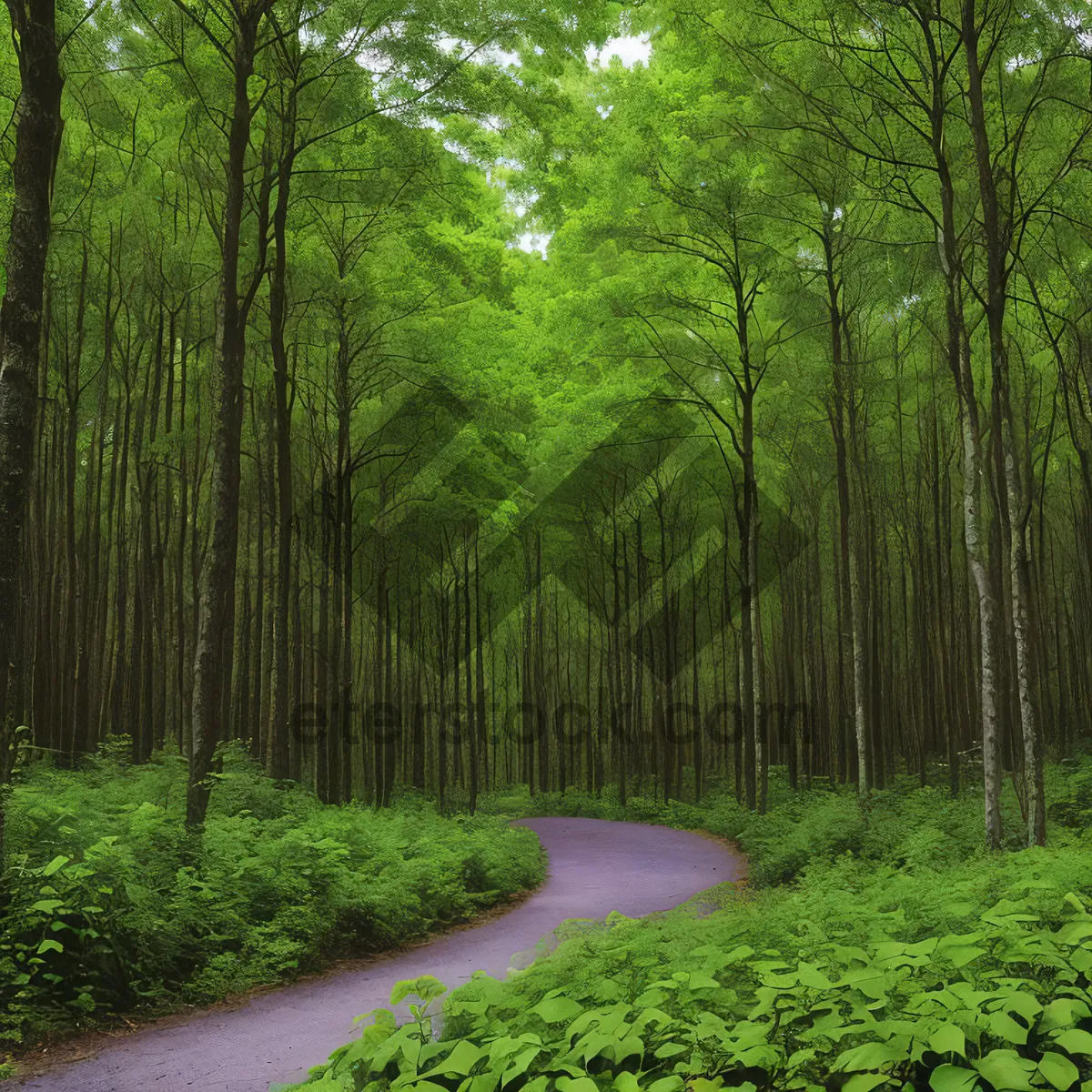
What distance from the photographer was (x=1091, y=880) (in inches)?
216

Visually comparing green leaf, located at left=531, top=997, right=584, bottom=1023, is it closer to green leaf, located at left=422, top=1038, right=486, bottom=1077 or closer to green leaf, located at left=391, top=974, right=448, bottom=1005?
green leaf, located at left=422, top=1038, right=486, bottom=1077

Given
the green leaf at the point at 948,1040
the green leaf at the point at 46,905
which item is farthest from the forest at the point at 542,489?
the green leaf at the point at 46,905

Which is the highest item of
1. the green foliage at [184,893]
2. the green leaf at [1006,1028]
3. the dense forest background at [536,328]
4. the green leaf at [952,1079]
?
the dense forest background at [536,328]

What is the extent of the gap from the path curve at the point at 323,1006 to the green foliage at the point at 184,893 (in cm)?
36

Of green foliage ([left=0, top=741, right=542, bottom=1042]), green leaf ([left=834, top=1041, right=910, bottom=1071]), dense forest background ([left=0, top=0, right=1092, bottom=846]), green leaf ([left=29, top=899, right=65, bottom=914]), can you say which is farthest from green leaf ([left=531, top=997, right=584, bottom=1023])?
dense forest background ([left=0, top=0, right=1092, bottom=846])

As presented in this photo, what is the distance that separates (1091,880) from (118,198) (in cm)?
1533

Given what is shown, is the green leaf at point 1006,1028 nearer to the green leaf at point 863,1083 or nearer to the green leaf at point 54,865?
the green leaf at point 863,1083

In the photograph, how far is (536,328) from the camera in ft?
63.9

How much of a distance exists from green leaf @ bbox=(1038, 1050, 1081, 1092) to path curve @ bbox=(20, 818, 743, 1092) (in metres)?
3.38

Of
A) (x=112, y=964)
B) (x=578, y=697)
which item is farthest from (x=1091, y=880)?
(x=578, y=697)

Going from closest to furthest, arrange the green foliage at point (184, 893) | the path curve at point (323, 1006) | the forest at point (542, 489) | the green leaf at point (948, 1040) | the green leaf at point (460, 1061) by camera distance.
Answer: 1. the green leaf at point (948, 1040)
2. the green leaf at point (460, 1061)
3. the forest at point (542, 489)
4. the path curve at point (323, 1006)
5. the green foliage at point (184, 893)

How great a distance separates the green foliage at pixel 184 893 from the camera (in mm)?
6000

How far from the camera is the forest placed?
4.64 metres

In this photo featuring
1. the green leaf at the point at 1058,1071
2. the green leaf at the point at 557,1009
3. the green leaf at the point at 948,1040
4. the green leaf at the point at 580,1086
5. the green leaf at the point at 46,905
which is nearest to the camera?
the green leaf at the point at 1058,1071
